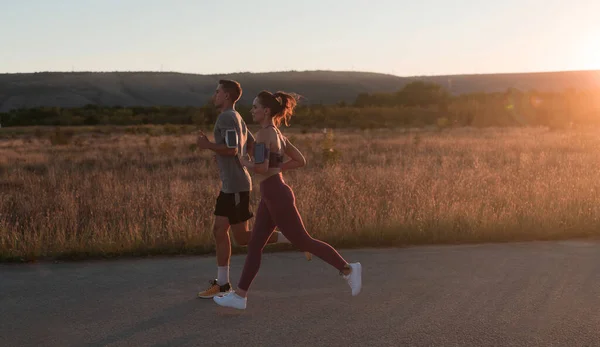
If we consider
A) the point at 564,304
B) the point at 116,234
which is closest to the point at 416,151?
the point at 116,234

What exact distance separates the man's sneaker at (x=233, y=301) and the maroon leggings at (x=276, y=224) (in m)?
0.09

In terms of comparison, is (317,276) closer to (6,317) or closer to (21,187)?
(6,317)

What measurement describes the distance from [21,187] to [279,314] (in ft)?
36.6

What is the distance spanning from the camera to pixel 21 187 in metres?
14.2

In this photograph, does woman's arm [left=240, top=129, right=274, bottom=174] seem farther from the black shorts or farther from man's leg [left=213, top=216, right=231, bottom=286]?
man's leg [left=213, top=216, right=231, bottom=286]

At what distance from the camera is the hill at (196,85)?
113000 mm

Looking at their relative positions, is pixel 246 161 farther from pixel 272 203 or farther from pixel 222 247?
pixel 222 247

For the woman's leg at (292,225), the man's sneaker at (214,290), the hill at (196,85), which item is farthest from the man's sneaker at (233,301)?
the hill at (196,85)

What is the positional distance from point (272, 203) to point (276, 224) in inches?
7.9

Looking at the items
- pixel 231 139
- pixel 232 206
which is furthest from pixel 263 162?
pixel 232 206

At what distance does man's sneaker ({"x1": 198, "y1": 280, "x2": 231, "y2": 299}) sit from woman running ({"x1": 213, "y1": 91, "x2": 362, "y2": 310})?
226 mm

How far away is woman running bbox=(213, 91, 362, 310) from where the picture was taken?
16.2 ft

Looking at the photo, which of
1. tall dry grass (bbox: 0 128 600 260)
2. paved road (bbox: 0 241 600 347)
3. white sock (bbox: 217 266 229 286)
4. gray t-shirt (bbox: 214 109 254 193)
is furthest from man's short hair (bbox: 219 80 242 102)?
tall dry grass (bbox: 0 128 600 260)

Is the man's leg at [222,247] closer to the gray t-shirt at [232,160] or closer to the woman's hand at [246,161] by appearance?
the gray t-shirt at [232,160]
